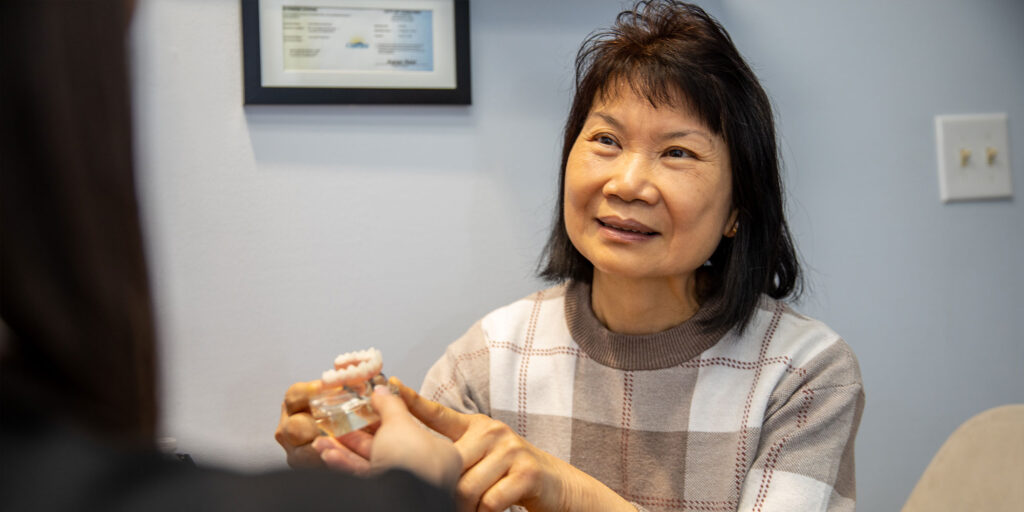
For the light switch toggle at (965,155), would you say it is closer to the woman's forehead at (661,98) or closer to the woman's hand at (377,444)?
the woman's forehead at (661,98)

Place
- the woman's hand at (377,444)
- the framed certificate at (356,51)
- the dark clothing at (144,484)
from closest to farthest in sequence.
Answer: the dark clothing at (144,484)
the woman's hand at (377,444)
the framed certificate at (356,51)

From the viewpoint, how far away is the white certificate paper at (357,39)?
1.34 meters

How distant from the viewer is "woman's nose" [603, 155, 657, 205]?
3.44ft

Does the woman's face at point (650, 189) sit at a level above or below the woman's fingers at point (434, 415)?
above

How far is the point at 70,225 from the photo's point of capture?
1.39 feet

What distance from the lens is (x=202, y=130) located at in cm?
134

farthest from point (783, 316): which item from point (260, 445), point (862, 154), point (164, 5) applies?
point (164, 5)

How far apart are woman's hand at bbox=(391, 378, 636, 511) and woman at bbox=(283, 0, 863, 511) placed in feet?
0.08

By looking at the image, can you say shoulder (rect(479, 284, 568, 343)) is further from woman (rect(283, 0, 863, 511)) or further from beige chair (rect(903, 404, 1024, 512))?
beige chair (rect(903, 404, 1024, 512))

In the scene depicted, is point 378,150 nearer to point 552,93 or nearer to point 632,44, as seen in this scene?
point 552,93

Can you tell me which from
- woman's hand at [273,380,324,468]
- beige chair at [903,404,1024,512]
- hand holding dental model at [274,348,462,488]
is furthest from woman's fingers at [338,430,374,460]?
beige chair at [903,404,1024,512]

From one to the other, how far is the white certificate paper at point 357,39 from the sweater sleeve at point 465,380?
18.9 inches

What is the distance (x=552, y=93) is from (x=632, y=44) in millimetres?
326

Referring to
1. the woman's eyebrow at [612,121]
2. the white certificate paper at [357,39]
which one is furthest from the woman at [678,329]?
the white certificate paper at [357,39]
